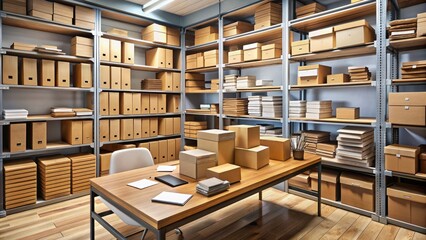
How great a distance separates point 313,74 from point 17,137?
3.60 m

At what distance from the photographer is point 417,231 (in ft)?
8.55

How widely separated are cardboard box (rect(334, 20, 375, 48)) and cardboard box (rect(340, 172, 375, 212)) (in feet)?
4.90

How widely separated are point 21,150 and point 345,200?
12.7 feet

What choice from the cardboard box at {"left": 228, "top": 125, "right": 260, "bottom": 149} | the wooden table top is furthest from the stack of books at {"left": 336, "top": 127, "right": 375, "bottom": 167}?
the cardboard box at {"left": 228, "top": 125, "right": 260, "bottom": 149}

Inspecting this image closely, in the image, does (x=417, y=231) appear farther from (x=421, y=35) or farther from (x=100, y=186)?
(x=100, y=186)

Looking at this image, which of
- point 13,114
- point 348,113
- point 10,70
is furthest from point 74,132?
point 348,113

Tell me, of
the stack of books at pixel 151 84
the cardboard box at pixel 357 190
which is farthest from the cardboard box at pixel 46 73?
the cardboard box at pixel 357 190

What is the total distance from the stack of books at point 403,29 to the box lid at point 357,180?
1508 millimetres

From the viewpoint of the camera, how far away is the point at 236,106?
13.6 ft

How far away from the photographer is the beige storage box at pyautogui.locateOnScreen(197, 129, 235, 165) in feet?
7.25

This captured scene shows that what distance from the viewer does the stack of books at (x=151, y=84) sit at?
14.7ft

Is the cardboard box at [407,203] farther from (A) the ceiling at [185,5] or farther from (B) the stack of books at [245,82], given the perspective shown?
(A) the ceiling at [185,5]

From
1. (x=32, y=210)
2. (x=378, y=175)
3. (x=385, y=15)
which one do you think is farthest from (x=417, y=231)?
(x=32, y=210)

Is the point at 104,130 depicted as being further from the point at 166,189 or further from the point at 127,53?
the point at 166,189
